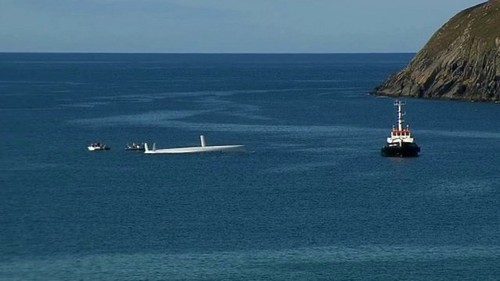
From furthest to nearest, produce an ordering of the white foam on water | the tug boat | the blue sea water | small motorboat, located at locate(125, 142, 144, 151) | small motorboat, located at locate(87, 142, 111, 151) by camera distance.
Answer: small motorboat, located at locate(125, 142, 144, 151) → small motorboat, located at locate(87, 142, 111, 151) → the tug boat → the blue sea water → the white foam on water

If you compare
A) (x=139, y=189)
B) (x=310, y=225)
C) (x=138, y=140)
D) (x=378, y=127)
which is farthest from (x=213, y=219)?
(x=378, y=127)

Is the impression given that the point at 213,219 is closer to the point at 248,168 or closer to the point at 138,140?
the point at 248,168

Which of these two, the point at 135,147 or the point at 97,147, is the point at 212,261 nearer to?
the point at 97,147

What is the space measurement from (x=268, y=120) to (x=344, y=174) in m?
68.0

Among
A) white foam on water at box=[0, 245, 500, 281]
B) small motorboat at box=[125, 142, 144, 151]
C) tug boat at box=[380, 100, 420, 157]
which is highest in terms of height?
small motorboat at box=[125, 142, 144, 151]

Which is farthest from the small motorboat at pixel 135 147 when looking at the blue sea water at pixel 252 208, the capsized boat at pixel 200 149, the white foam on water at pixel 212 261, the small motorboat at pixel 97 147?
the white foam on water at pixel 212 261

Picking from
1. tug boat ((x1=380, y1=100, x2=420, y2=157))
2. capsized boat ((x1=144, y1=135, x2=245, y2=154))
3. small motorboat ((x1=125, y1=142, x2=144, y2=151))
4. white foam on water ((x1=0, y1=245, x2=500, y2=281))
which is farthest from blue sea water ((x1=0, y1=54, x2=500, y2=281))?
small motorboat ((x1=125, y1=142, x2=144, y2=151))

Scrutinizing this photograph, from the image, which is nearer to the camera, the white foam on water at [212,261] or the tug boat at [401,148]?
the white foam on water at [212,261]

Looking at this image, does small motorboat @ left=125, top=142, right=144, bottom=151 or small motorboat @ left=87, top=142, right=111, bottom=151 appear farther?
small motorboat @ left=125, top=142, right=144, bottom=151

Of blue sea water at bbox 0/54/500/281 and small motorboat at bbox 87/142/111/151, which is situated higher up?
small motorboat at bbox 87/142/111/151

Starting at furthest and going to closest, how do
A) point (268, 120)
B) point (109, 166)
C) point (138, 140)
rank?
point (268, 120), point (138, 140), point (109, 166)

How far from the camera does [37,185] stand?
357ft

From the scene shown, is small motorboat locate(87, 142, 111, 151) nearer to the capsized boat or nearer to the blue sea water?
the blue sea water

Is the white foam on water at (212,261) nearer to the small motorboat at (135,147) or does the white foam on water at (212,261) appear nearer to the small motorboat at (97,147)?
the small motorboat at (97,147)
